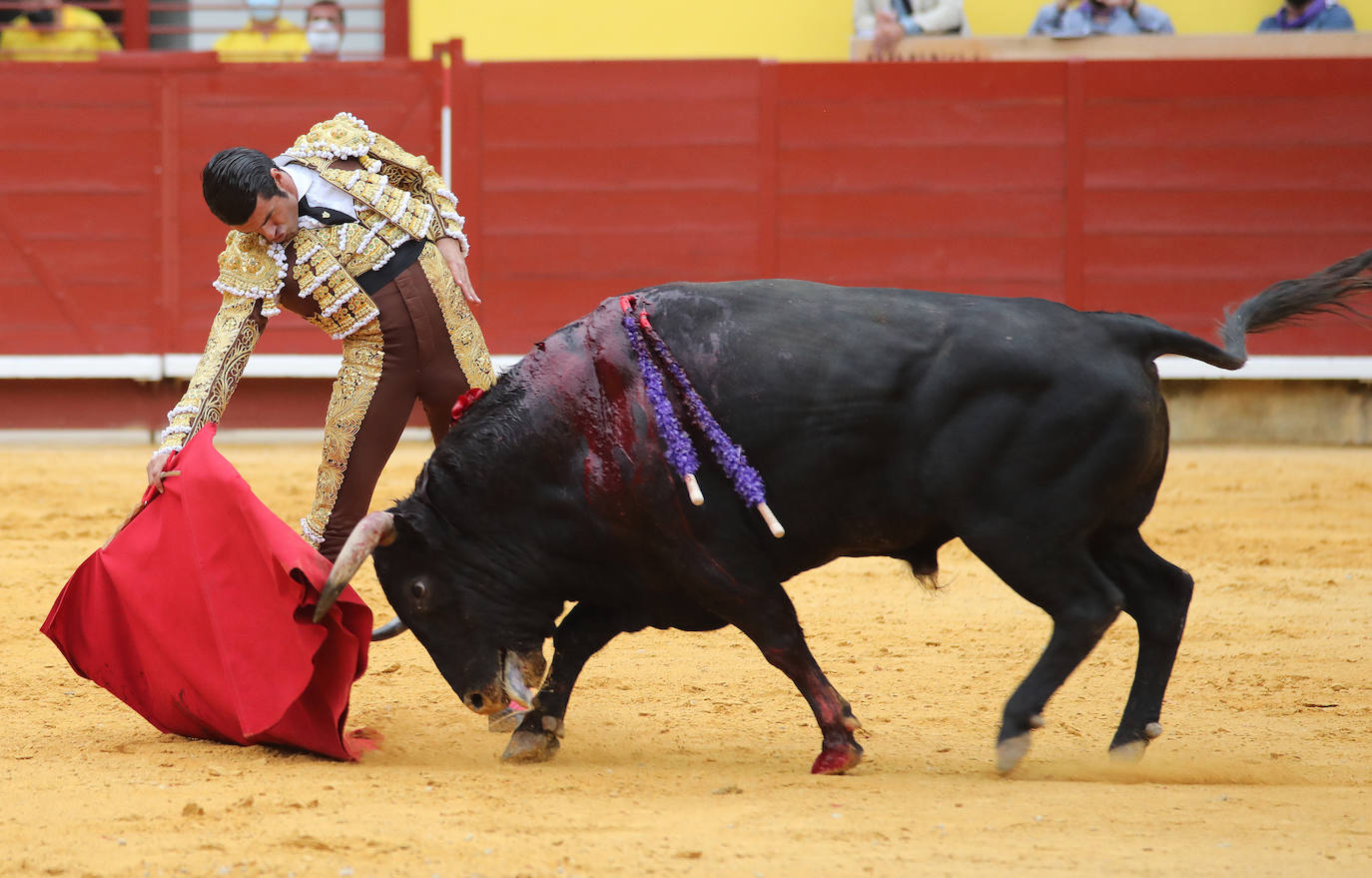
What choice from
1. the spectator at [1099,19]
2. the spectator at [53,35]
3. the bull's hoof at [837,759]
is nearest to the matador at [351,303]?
the bull's hoof at [837,759]

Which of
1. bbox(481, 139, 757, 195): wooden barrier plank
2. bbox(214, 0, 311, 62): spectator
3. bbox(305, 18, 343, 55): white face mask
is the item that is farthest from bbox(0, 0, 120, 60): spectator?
bbox(481, 139, 757, 195): wooden barrier plank

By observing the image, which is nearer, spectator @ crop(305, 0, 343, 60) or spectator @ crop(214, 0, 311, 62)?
spectator @ crop(305, 0, 343, 60)

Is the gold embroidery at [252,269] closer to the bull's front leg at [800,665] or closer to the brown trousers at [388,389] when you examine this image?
→ the brown trousers at [388,389]

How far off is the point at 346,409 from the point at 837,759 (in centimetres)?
136

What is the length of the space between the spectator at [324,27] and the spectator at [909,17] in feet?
9.06

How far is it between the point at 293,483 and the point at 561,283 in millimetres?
2125

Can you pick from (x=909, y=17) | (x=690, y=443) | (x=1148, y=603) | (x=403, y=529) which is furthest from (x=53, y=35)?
(x=1148, y=603)

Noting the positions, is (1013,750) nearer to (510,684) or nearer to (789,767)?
(789,767)

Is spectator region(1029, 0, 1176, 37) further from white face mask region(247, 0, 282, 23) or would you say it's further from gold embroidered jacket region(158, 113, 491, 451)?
gold embroidered jacket region(158, 113, 491, 451)

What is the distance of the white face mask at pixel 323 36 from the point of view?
8.66 meters

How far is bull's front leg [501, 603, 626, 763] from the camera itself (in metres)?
3.43

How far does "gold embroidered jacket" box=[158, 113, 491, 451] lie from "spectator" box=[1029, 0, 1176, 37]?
17.4ft

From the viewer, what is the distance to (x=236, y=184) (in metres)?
3.38

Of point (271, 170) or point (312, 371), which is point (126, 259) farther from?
point (271, 170)
